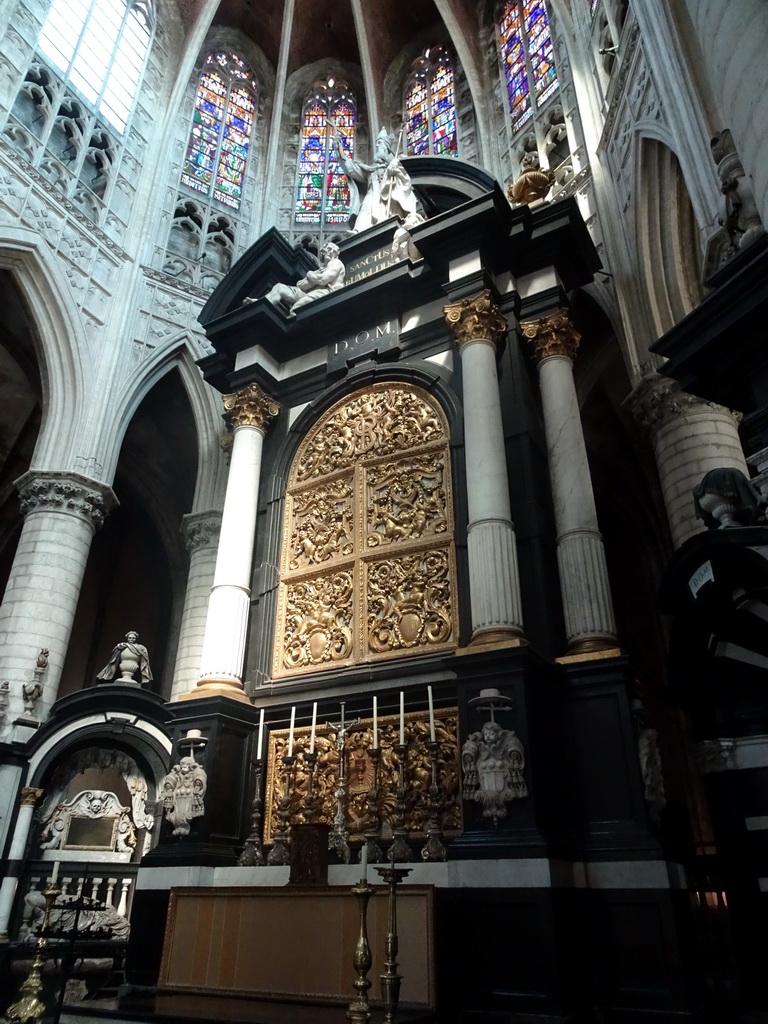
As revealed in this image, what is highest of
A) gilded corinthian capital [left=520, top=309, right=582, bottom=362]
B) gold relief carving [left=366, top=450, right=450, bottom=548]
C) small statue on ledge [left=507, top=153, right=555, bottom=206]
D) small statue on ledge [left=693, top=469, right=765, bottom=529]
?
small statue on ledge [left=507, top=153, right=555, bottom=206]

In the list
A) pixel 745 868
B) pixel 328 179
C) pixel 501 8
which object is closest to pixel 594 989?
pixel 745 868

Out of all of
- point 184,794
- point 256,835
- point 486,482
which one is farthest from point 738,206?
point 184,794

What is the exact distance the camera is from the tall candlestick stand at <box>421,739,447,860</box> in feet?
18.1

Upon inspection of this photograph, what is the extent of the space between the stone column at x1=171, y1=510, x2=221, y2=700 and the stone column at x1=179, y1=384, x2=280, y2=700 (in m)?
4.58

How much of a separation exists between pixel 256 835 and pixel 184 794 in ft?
2.42

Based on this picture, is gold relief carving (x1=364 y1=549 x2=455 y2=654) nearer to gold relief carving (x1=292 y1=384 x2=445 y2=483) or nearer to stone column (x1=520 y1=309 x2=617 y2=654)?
stone column (x1=520 y1=309 x2=617 y2=654)

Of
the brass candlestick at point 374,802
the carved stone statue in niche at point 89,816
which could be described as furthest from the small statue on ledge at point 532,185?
the carved stone statue in niche at point 89,816

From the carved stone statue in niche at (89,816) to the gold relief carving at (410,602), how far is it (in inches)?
205

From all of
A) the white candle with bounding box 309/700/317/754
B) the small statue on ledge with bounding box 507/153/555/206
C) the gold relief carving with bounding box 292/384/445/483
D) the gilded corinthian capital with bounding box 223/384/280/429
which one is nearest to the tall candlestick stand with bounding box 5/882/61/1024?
the white candle with bounding box 309/700/317/754

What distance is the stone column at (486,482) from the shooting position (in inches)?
242

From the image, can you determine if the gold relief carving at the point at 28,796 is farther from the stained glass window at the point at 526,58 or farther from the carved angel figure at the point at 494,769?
the stained glass window at the point at 526,58

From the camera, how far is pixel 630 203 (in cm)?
1031

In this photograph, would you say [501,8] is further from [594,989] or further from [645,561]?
[594,989]

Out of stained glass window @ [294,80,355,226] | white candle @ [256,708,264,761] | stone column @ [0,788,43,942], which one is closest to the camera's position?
white candle @ [256,708,264,761]
